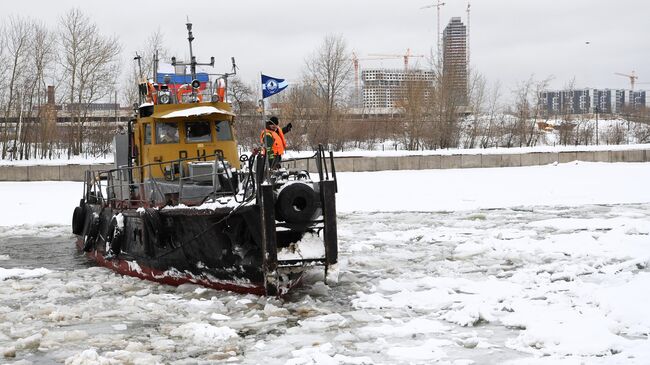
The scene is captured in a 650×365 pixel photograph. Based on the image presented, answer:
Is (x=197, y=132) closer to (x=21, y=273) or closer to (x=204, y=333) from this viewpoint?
(x=21, y=273)

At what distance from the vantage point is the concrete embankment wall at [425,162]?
29.1m

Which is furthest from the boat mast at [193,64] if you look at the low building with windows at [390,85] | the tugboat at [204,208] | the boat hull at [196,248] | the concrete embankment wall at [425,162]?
the low building with windows at [390,85]

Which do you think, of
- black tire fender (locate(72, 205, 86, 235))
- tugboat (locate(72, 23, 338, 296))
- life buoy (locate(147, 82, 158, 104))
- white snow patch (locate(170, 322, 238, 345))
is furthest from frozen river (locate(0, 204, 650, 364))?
life buoy (locate(147, 82, 158, 104))

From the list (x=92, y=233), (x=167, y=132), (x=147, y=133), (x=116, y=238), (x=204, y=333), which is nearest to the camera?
(x=204, y=333)

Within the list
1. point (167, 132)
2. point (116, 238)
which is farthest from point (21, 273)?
point (167, 132)

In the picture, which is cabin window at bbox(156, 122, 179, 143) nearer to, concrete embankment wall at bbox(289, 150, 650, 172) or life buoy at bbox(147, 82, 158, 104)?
life buoy at bbox(147, 82, 158, 104)

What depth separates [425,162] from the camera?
104 feet

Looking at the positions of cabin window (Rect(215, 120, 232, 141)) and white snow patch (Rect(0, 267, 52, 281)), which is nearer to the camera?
white snow patch (Rect(0, 267, 52, 281))

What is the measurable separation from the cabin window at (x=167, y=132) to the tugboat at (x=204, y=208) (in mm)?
17

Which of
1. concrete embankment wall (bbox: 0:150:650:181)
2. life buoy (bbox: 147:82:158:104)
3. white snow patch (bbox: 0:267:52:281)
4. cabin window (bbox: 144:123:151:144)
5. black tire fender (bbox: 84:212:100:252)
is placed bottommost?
white snow patch (bbox: 0:267:52:281)

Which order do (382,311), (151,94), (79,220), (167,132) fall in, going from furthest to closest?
(79,220) → (151,94) → (167,132) → (382,311)

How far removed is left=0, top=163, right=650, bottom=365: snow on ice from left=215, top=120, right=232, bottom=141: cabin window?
2.80 meters

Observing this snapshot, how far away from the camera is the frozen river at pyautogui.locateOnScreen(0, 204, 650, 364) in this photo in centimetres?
705

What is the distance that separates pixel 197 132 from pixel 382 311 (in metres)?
5.06
